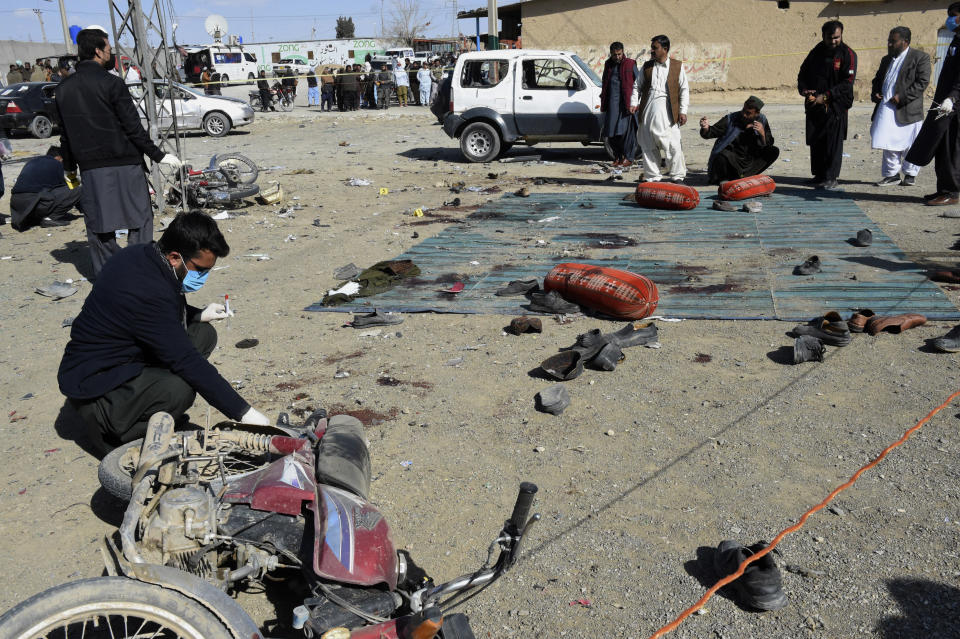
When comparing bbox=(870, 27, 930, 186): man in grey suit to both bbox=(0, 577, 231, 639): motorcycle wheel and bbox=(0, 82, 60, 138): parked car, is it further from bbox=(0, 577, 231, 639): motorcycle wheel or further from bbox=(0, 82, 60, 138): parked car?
bbox=(0, 82, 60, 138): parked car

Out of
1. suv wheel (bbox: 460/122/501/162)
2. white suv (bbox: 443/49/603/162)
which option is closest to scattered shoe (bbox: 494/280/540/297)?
white suv (bbox: 443/49/603/162)

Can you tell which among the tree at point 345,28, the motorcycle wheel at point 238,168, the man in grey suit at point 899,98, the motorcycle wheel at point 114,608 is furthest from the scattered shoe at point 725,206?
the tree at point 345,28

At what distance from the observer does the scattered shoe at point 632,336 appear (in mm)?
4961

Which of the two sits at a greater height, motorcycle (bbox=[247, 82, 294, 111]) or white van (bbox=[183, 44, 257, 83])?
white van (bbox=[183, 44, 257, 83])

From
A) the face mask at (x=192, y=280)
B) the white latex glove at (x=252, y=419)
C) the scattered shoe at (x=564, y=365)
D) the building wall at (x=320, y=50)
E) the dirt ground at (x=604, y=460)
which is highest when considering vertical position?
the building wall at (x=320, y=50)

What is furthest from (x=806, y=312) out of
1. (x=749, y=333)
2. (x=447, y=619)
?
(x=447, y=619)

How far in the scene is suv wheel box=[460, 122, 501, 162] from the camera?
13.5 m

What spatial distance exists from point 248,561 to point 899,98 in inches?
391

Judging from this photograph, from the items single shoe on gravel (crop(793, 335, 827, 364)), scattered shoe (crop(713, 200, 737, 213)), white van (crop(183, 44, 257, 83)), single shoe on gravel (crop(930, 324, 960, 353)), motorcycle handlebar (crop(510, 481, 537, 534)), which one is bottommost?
single shoe on gravel (crop(793, 335, 827, 364))

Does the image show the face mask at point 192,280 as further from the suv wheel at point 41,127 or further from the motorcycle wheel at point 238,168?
the suv wheel at point 41,127

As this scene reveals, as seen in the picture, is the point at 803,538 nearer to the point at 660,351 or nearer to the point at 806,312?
the point at 660,351

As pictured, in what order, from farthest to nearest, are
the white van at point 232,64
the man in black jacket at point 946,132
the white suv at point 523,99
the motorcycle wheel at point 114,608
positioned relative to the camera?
the white van at point 232,64
the white suv at point 523,99
the man in black jacket at point 946,132
the motorcycle wheel at point 114,608

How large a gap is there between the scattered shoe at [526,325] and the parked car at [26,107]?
19.6m

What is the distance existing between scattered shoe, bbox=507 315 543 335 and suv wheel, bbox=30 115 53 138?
20.4m
